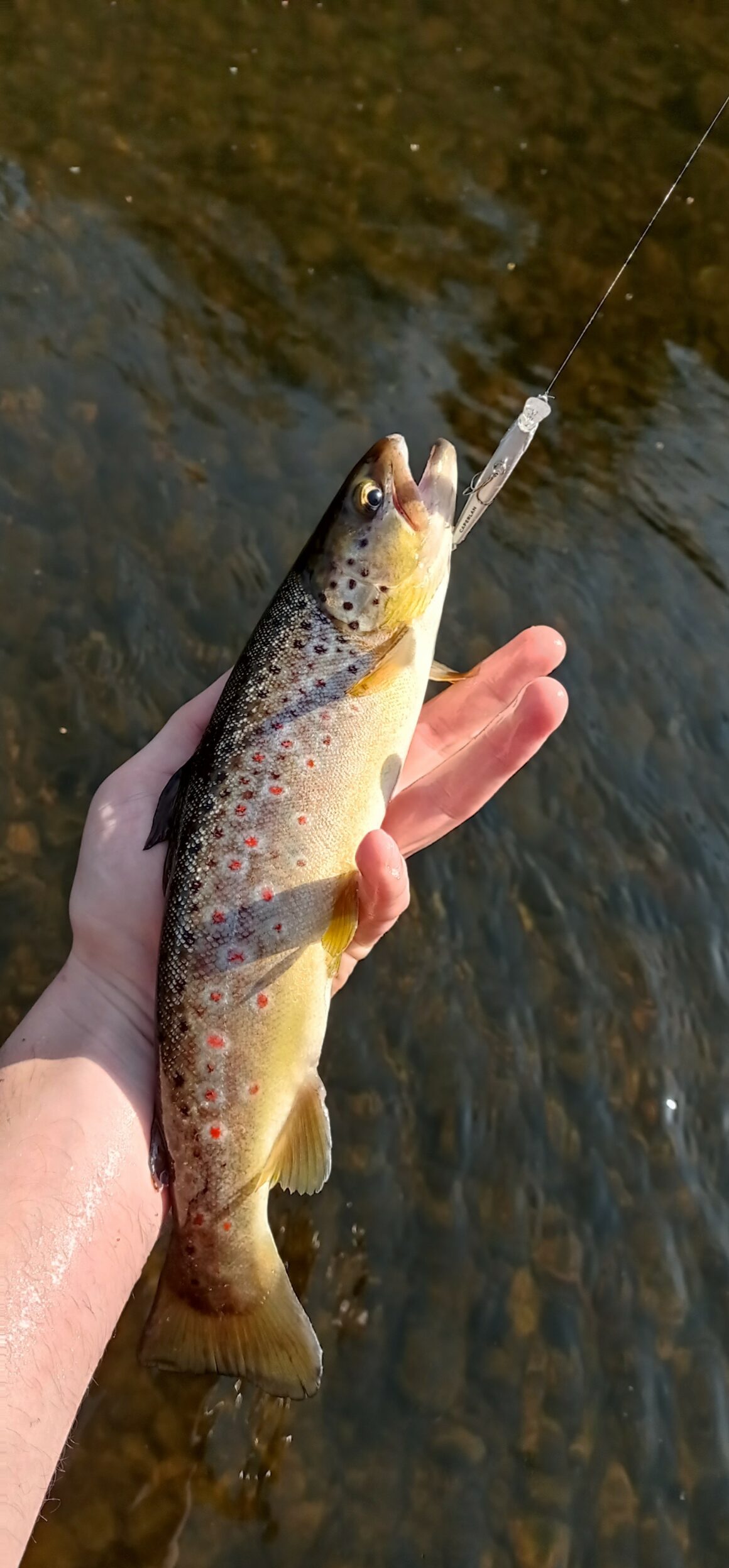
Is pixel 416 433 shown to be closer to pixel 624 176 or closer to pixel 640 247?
pixel 640 247

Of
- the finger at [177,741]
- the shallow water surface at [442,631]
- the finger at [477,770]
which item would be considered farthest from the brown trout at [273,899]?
the shallow water surface at [442,631]

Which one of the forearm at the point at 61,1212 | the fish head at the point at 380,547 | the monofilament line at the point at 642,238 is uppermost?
the fish head at the point at 380,547

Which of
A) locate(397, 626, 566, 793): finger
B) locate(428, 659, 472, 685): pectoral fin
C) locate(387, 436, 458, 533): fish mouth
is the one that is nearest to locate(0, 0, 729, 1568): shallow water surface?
locate(397, 626, 566, 793): finger

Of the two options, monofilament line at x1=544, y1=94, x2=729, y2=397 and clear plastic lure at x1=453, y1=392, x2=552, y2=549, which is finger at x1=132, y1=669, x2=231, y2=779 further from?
monofilament line at x1=544, y1=94, x2=729, y2=397

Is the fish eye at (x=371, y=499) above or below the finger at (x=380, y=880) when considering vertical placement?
above

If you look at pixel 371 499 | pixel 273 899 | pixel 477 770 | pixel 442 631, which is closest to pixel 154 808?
pixel 273 899

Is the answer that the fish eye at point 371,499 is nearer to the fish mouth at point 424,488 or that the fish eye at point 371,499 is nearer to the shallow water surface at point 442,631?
the fish mouth at point 424,488
